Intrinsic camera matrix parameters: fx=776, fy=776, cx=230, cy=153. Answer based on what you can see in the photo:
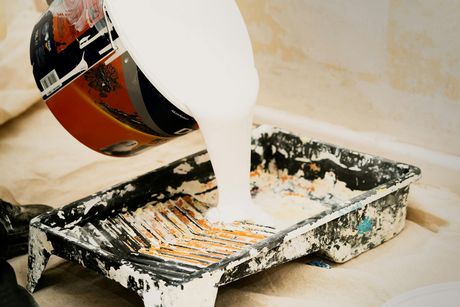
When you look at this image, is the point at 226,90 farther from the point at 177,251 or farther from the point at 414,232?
the point at 414,232

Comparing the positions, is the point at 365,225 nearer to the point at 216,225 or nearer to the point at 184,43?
the point at 216,225

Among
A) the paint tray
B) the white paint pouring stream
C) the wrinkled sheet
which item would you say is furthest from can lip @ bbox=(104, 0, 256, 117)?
the wrinkled sheet

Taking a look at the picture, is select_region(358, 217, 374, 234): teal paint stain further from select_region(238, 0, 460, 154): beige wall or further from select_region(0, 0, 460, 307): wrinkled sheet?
select_region(238, 0, 460, 154): beige wall

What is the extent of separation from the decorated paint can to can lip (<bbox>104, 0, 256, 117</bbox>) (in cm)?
2

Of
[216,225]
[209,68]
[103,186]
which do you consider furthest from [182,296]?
[103,186]

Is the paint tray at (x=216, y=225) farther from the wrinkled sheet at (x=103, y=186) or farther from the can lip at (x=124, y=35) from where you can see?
the can lip at (x=124, y=35)

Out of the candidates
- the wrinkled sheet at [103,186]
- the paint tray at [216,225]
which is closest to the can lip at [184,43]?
the paint tray at [216,225]

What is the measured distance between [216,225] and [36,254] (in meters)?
0.40

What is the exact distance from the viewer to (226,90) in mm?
1641

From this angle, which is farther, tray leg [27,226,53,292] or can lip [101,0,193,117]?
tray leg [27,226,53,292]

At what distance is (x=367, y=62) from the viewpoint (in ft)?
→ 6.93

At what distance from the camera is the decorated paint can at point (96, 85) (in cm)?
153

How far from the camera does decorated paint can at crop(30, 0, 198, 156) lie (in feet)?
5.03

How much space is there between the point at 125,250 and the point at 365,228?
525 millimetres
